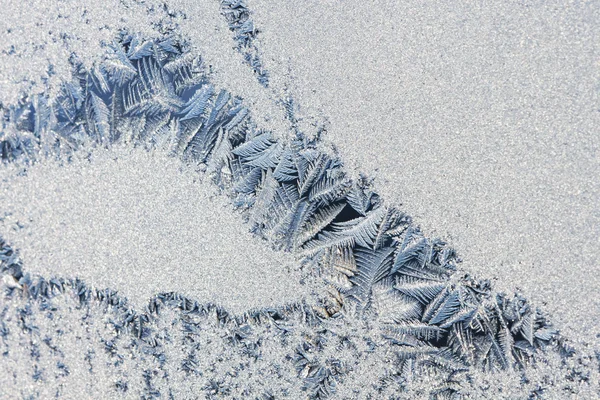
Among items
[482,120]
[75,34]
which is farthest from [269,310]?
[75,34]

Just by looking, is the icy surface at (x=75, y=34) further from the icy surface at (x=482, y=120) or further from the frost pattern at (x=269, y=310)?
the icy surface at (x=482, y=120)

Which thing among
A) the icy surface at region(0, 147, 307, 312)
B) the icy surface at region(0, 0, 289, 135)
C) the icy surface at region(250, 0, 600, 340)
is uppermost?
the icy surface at region(250, 0, 600, 340)

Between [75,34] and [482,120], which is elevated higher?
[482,120]

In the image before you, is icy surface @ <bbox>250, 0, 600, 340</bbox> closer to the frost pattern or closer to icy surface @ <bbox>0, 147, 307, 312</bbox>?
the frost pattern

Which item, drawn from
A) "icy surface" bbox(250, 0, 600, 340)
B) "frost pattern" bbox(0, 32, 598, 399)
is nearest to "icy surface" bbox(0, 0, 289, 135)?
"frost pattern" bbox(0, 32, 598, 399)

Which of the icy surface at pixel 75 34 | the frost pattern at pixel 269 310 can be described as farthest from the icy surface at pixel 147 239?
the icy surface at pixel 75 34

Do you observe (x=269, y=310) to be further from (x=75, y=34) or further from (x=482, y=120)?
(x=75, y=34)
